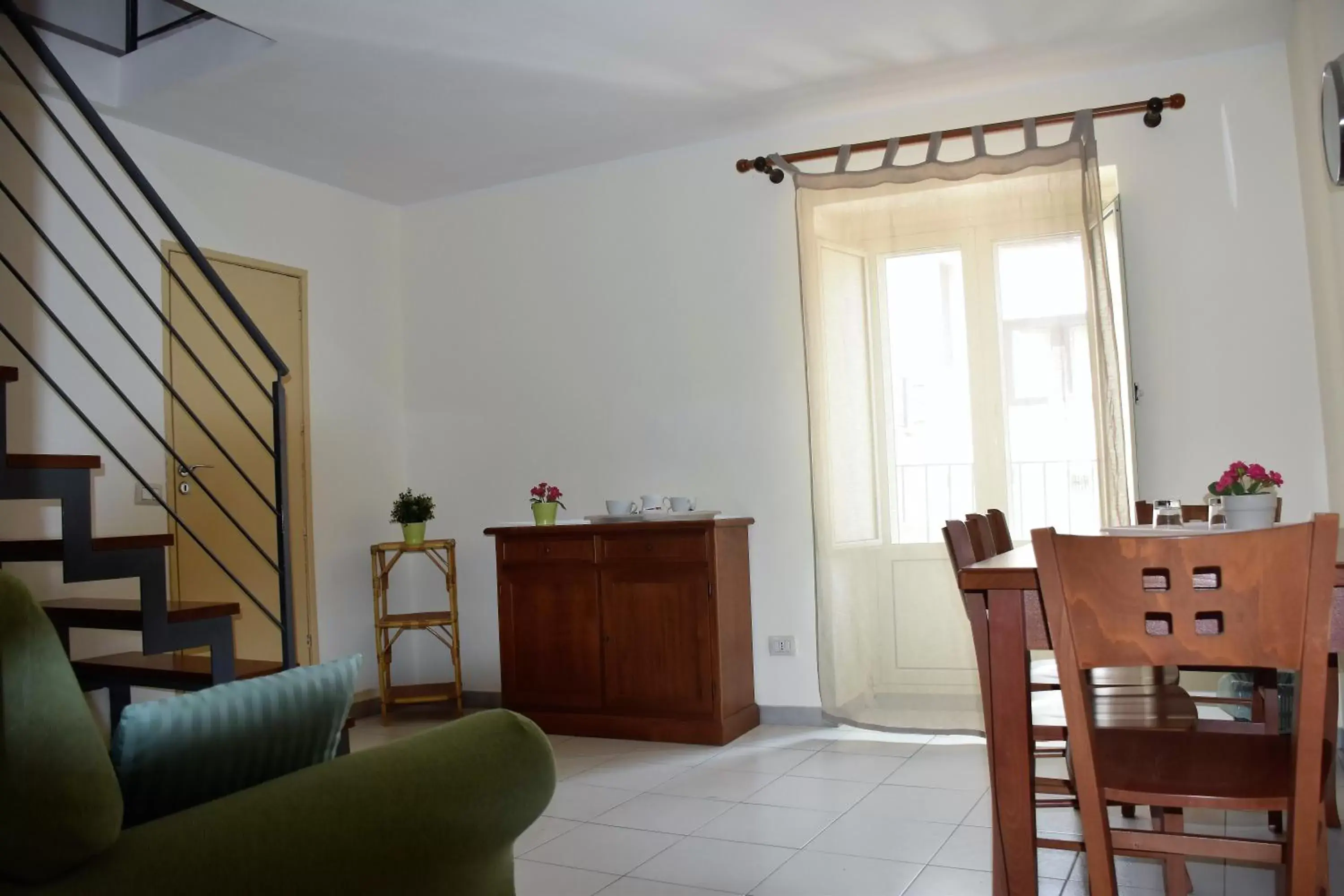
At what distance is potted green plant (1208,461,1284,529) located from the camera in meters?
2.22

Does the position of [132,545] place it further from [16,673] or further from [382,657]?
[16,673]

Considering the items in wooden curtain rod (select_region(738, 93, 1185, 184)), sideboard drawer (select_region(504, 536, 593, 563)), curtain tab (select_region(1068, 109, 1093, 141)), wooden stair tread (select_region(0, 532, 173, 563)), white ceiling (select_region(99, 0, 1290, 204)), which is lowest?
sideboard drawer (select_region(504, 536, 593, 563))

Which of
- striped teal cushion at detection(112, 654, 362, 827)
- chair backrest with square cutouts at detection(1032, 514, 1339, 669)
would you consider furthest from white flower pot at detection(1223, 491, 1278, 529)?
striped teal cushion at detection(112, 654, 362, 827)

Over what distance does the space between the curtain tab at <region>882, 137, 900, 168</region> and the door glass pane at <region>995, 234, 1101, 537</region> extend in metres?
0.57

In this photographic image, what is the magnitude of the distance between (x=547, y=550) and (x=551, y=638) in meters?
0.39

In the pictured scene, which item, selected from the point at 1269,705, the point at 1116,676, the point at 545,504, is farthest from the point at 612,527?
the point at 1269,705

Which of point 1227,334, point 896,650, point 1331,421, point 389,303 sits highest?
point 389,303

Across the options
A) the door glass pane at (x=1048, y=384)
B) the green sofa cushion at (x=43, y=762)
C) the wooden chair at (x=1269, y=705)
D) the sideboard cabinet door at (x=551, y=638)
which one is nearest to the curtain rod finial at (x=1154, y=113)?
the door glass pane at (x=1048, y=384)

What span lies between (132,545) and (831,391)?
2683 mm

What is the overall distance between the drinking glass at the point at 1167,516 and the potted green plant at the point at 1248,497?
0.11 meters

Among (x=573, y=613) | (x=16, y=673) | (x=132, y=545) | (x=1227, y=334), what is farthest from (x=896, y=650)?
(x=16, y=673)

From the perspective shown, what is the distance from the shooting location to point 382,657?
5039 mm

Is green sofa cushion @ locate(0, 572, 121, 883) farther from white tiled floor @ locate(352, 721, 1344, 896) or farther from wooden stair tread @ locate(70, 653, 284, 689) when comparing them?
wooden stair tread @ locate(70, 653, 284, 689)

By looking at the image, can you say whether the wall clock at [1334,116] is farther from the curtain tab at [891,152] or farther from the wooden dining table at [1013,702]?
the wooden dining table at [1013,702]
